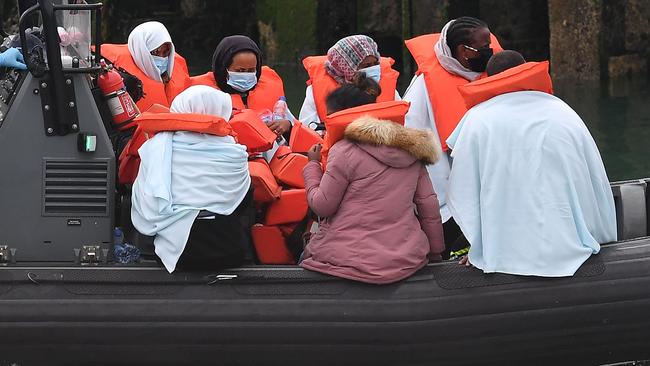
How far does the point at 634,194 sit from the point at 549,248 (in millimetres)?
861

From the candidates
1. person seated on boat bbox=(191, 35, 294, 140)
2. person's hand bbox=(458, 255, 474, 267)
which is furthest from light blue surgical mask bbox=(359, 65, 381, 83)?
person's hand bbox=(458, 255, 474, 267)

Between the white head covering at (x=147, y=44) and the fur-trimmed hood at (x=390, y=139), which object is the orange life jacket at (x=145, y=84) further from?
the fur-trimmed hood at (x=390, y=139)

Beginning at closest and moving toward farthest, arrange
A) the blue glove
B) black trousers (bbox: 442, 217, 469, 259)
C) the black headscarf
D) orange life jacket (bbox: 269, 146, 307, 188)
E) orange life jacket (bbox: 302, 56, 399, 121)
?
the blue glove < orange life jacket (bbox: 269, 146, 307, 188) < black trousers (bbox: 442, 217, 469, 259) < the black headscarf < orange life jacket (bbox: 302, 56, 399, 121)

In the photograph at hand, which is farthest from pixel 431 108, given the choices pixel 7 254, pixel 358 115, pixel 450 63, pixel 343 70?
pixel 7 254

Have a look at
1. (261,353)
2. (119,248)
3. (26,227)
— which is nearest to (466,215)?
(261,353)

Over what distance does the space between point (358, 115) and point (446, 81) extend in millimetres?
1057

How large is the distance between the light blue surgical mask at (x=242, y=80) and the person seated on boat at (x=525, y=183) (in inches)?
53.4

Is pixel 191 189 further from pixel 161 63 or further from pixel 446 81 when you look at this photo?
pixel 446 81

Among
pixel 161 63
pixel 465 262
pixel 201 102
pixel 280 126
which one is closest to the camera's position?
pixel 201 102

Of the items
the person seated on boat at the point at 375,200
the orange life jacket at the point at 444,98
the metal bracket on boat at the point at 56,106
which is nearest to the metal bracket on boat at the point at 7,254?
the metal bracket on boat at the point at 56,106

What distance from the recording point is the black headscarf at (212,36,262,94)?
6777mm

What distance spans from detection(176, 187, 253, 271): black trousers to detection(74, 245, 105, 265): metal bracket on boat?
36cm

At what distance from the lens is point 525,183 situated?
19.0 ft

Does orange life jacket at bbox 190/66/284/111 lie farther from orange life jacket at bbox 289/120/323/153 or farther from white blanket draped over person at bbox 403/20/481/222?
white blanket draped over person at bbox 403/20/481/222
